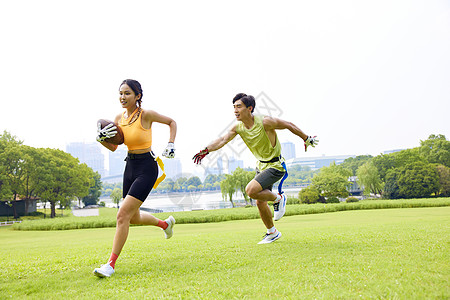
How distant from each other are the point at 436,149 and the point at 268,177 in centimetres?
6157

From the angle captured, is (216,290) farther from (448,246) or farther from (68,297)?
(448,246)

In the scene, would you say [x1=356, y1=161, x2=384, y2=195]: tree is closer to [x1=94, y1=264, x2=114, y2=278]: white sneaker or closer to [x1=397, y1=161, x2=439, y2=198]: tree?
[x1=397, y1=161, x2=439, y2=198]: tree

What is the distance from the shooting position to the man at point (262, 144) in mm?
5969

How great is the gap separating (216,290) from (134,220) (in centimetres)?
247

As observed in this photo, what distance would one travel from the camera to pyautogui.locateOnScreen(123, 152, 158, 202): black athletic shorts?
15.6 ft

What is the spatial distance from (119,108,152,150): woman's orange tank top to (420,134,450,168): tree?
203 ft

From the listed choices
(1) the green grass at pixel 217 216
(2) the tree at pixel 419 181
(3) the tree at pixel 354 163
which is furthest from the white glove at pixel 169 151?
(3) the tree at pixel 354 163

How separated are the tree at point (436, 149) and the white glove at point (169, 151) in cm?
6158

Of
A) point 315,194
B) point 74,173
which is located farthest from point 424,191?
point 74,173

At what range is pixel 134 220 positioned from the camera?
5242 mm

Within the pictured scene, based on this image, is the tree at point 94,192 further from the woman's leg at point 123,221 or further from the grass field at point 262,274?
the woman's leg at point 123,221

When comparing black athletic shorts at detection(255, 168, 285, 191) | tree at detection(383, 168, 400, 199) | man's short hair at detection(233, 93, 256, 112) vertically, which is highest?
man's short hair at detection(233, 93, 256, 112)

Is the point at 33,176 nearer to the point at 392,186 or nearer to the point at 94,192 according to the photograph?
the point at 94,192

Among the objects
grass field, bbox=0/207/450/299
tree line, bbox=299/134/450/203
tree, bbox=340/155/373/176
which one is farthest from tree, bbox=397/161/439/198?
grass field, bbox=0/207/450/299
